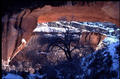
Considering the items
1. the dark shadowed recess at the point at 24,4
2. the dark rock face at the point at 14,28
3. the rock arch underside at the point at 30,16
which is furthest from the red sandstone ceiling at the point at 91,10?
the dark rock face at the point at 14,28

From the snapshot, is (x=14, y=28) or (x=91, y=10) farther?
(x=91, y=10)

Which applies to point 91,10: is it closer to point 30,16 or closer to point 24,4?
point 30,16

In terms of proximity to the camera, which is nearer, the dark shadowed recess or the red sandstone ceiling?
the dark shadowed recess

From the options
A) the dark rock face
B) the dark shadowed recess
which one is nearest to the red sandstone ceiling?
the dark shadowed recess

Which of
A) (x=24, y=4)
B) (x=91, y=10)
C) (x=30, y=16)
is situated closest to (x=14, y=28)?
(x=30, y=16)

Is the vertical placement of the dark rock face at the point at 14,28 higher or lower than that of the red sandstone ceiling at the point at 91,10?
lower

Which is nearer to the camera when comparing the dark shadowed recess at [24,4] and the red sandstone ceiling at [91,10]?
the dark shadowed recess at [24,4]

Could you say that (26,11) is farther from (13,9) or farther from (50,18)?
(50,18)

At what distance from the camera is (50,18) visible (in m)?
5.01

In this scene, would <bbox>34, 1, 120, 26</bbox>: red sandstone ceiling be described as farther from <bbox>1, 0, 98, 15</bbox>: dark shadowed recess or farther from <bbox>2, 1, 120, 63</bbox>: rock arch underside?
<bbox>1, 0, 98, 15</bbox>: dark shadowed recess

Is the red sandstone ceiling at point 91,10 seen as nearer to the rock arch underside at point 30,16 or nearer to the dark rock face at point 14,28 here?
the rock arch underside at point 30,16

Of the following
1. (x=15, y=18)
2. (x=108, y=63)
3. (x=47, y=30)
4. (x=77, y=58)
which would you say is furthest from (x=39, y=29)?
(x=15, y=18)

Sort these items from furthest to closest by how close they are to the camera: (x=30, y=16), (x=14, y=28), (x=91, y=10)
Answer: (x=30, y=16) → (x=91, y=10) → (x=14, y=28)

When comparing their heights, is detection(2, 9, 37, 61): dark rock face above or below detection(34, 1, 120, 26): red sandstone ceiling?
A: below
